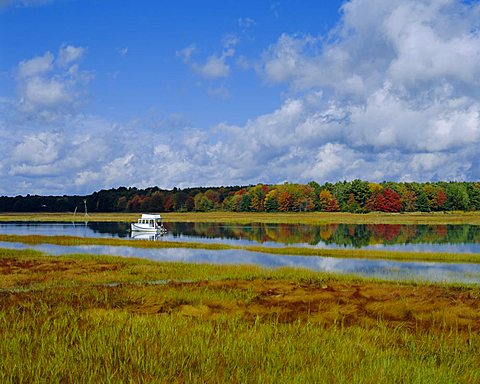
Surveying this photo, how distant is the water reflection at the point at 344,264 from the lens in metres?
27.5

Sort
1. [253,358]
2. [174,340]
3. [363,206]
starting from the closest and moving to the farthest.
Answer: [253,358] → [174,340] → [363,206]

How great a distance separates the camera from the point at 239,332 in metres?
11.8

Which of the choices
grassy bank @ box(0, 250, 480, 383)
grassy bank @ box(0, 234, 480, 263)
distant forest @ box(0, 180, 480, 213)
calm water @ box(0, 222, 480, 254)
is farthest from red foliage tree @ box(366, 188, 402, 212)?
grassy bank @ box(0, 250, 480, 383)

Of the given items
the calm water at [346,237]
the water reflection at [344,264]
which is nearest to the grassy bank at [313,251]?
the water reflection at [344,264]

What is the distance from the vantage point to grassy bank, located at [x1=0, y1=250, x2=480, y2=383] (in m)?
8.52

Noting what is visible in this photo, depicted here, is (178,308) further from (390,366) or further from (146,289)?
(390,366)

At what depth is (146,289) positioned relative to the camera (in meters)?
20.5

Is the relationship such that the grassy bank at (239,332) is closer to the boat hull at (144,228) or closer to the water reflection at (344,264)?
the water reflection at (344,264)

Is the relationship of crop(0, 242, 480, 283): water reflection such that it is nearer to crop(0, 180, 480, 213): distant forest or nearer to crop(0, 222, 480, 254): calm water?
crop(0, 222, 480, 254): calm water

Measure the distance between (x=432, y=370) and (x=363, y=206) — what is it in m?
142

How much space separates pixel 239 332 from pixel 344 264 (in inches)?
918

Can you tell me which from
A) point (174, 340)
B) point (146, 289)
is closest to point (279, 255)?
point (146, 289)

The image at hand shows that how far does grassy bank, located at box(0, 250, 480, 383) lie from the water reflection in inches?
196

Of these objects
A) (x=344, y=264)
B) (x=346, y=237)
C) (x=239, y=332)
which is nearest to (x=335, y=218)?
(x=346, y=237)
